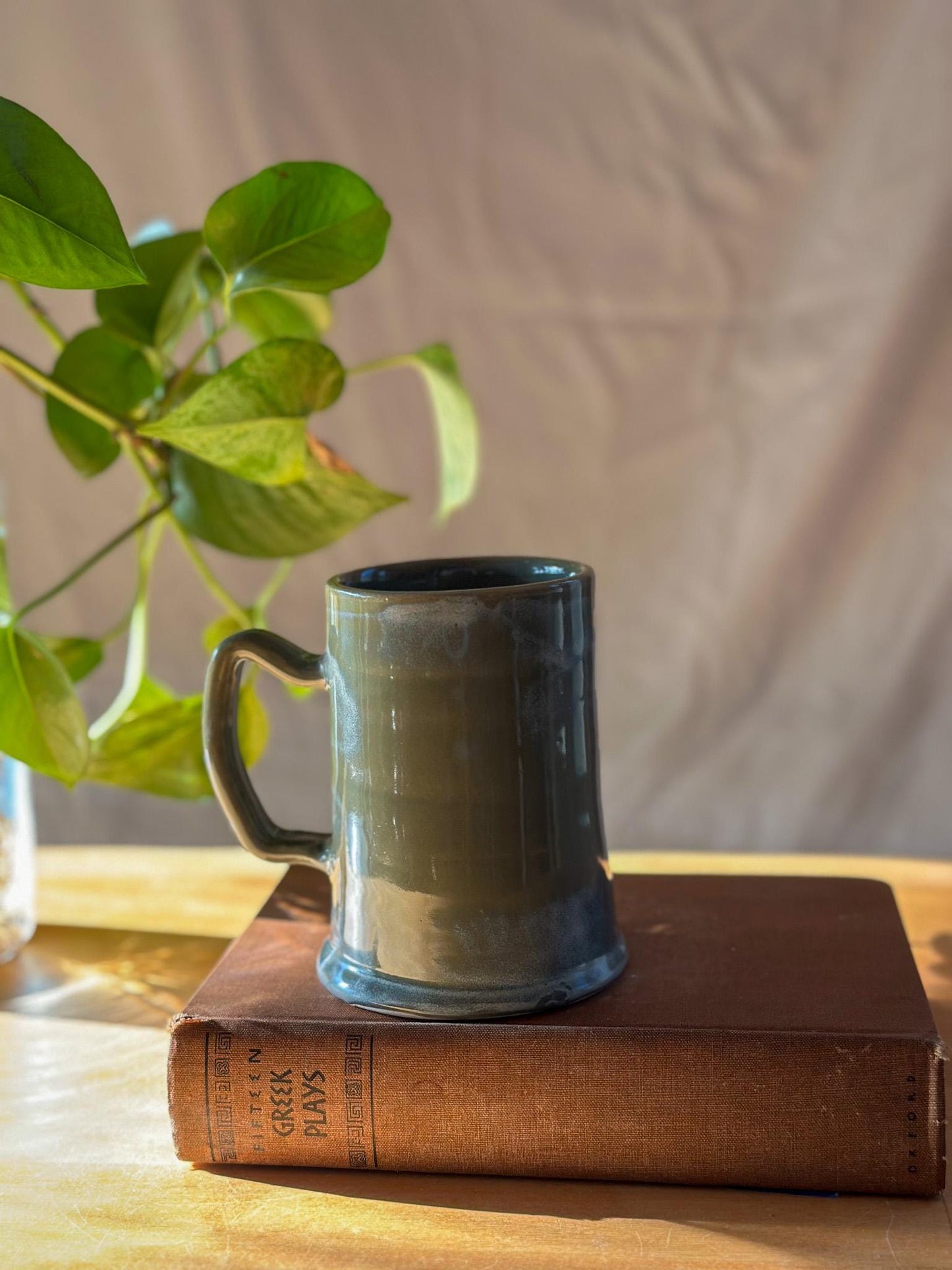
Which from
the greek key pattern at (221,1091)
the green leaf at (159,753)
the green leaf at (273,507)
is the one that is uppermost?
the green leaf at (273,507)

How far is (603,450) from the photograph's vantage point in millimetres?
1149

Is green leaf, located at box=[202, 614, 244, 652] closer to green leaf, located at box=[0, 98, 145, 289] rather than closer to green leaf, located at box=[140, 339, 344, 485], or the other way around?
green leaf, located at box=[140, 339, 344, 485]

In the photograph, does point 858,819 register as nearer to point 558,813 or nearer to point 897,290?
point 897,290

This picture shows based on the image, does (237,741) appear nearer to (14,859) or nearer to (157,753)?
(157,753)

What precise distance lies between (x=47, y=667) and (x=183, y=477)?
11cm

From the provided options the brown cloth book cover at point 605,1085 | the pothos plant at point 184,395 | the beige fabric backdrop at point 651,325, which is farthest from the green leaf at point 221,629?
the beige fabric backdrop at point 651,325

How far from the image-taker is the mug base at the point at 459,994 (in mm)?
450

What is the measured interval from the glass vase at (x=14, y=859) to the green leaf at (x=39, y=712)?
161mm

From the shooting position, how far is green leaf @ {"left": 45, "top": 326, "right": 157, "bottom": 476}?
1.95ft

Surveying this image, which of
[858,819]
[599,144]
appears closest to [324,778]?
[858,819]

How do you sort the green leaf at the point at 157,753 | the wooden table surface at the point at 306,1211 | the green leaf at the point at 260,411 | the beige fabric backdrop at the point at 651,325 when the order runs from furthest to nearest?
1. the beige fabric backdrop at the point at 651,325
2. the green leaf at the point at 157,753
3. the green leaf at the point at 260,411
4. the wooden table surface at the point at 306,1211

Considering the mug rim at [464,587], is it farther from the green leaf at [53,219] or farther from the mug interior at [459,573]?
the green leaf at [53,219]

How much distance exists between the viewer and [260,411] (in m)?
0.52

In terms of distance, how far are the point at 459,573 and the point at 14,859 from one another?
33 centimetres
